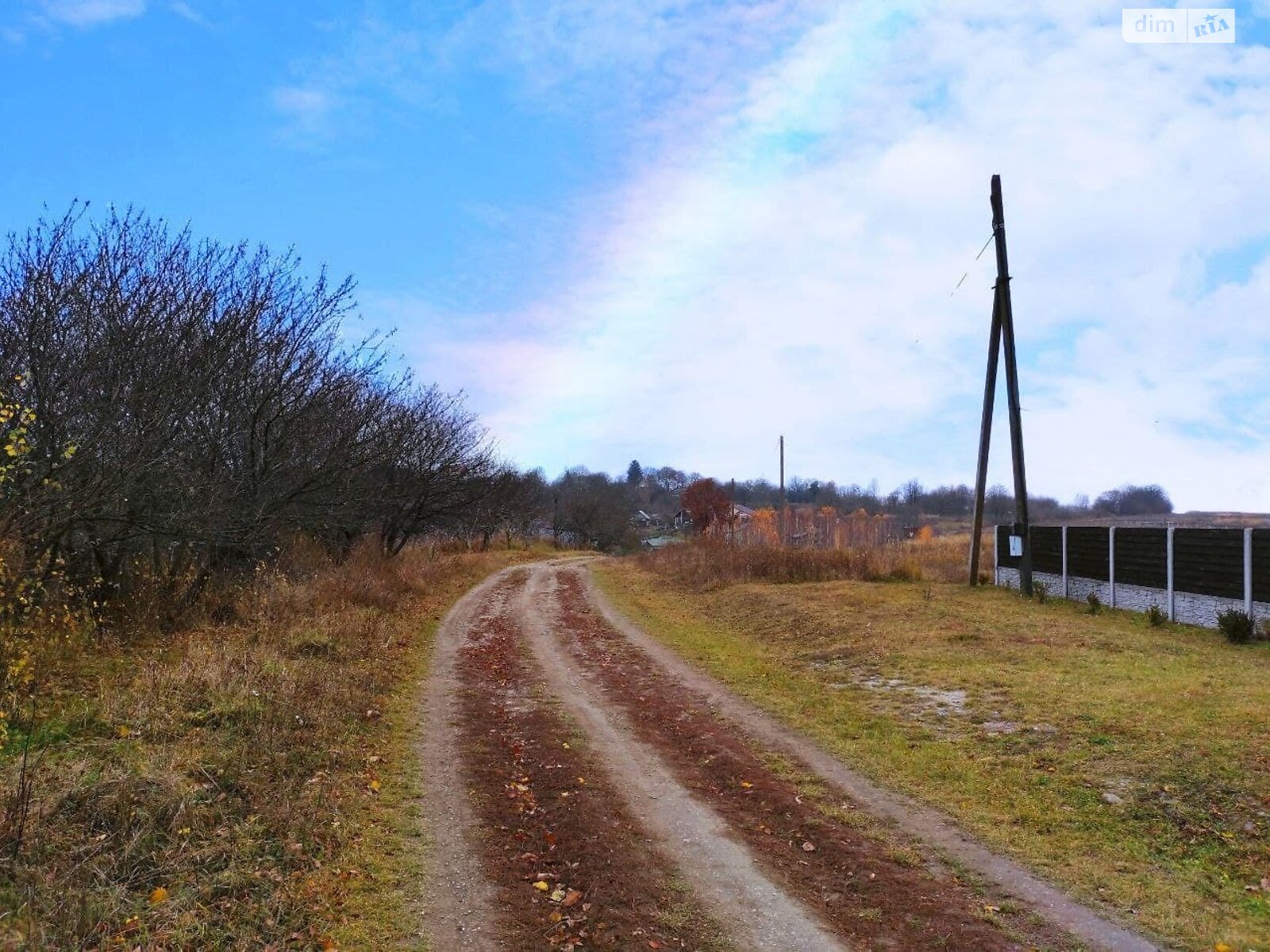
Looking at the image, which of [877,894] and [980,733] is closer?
[877,894]

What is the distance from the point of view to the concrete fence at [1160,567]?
13.5 metres

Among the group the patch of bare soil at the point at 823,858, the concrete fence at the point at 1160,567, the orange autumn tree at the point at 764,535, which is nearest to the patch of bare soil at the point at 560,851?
the patch of bare soil at the point at 823,858

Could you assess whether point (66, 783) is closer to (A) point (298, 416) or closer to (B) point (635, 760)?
(B) point (635, 760)

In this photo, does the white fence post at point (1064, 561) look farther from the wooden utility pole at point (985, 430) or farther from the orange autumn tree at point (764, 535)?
the orange autumn tree at point (764, 535)

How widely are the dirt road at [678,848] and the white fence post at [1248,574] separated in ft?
32.3

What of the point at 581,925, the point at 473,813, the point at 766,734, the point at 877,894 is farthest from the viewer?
the point at 766,734

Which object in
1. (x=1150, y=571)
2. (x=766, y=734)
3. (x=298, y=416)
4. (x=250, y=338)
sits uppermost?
(x=250, y=338)

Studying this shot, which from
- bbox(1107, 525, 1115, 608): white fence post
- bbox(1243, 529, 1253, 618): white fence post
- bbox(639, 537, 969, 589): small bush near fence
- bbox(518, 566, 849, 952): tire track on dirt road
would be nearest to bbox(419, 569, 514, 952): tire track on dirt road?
bbox(518, 566, 849, 952): tire track on dirt road

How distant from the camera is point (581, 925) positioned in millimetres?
4293

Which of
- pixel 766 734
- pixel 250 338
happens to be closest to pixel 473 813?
pixel 766 734

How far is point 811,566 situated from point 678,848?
19.8 meters

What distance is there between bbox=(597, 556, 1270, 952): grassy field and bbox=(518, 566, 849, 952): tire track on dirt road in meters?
1.74

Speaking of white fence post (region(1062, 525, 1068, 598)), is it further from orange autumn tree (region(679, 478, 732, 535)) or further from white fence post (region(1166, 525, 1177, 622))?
orange autumn tree (region(679, 478, 732, 535))

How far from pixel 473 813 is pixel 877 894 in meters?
2.88
